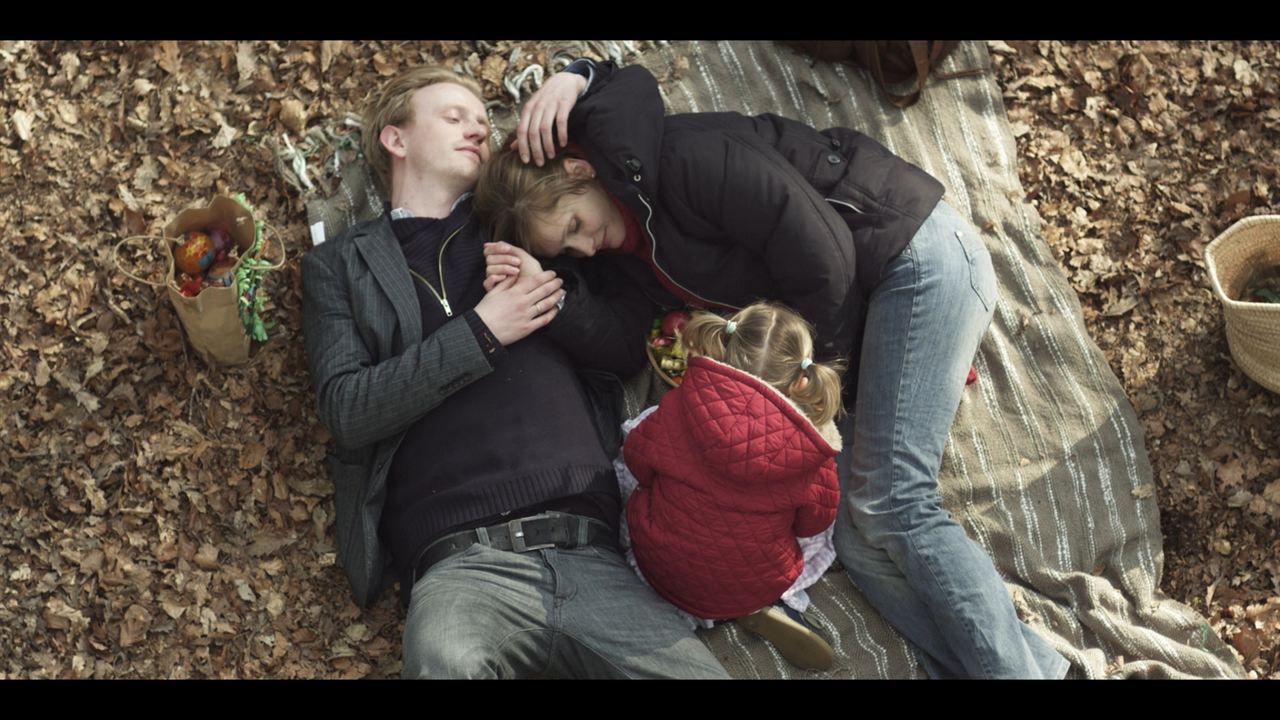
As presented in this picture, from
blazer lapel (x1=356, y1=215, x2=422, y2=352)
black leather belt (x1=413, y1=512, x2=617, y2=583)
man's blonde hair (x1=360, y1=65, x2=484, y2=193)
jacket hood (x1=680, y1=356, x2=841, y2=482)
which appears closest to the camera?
jacket hood (x1=680, y1=356, x2=841, y2=482)

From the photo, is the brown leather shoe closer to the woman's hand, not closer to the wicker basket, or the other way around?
the woman's hand

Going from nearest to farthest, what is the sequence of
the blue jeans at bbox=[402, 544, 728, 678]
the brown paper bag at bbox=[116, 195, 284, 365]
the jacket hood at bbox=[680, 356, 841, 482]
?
the jacket hood at bbox=[680, 356, 841, 482]
the blue jeans at bbox=[402, 544, 728, 678]
the brown paper bag at bbox=[116, 195, 284, 365]

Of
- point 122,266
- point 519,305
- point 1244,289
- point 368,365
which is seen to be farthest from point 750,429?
point 122,266

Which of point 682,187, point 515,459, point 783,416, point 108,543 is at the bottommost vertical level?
point 108,543

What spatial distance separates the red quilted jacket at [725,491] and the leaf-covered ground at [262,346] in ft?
4.53

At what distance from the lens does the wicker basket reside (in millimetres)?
5066

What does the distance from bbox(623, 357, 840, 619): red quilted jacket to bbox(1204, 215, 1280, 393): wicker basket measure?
6.91ft

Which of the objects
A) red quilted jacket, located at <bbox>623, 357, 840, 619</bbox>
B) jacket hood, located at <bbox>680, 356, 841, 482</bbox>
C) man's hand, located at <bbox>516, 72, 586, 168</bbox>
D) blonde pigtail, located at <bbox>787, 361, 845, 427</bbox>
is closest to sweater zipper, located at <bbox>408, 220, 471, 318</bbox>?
man's hand, located at <bbox>516, 72, 586, 168</bbox>

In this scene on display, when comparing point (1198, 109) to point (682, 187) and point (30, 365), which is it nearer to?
point (682, 187)

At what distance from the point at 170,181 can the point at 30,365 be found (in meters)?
1.10

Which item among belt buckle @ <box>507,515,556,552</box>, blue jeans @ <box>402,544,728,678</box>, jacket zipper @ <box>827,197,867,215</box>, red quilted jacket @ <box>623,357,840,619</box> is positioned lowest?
blue jeans @ <box>402,544,728,678</box>

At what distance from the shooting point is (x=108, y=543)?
4953 mm

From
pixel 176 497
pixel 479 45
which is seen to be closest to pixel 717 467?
pixel 176 497

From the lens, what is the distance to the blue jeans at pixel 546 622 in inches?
170
